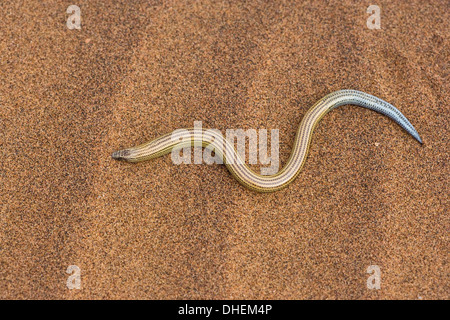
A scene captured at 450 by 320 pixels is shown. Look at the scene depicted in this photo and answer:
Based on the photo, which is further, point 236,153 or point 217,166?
point 217,166

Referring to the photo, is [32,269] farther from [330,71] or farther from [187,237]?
[330,71]

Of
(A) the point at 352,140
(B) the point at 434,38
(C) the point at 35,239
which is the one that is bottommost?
(C) the point at 35,239

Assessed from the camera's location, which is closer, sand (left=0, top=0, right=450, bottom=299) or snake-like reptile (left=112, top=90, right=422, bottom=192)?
sand (left=0, top=0, right=450, bottom=299)

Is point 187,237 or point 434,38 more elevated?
point 434,38

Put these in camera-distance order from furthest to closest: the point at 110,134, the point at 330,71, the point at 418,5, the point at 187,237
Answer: the point at 418,5 < the point at 330,71 < the point at 110,134 < the point at 187,237

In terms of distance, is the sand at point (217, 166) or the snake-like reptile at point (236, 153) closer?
the sand at point (217, 166)
